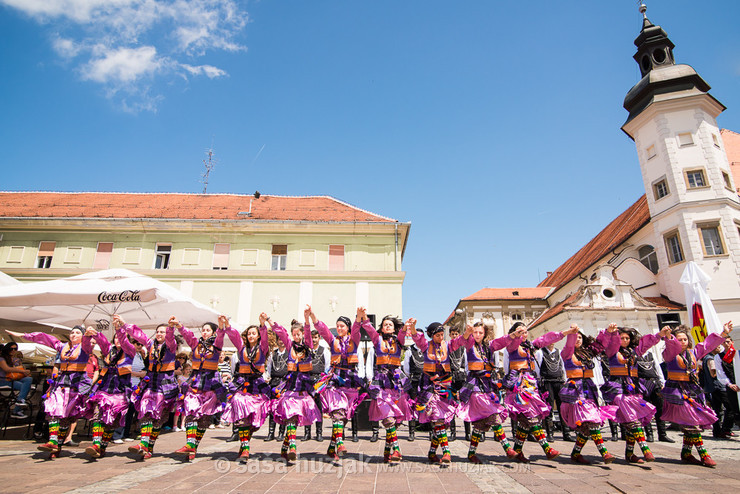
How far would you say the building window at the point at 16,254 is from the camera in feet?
82.7

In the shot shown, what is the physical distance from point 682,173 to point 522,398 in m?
27.0

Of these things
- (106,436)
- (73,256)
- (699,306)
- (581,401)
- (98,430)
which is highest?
(73,256)

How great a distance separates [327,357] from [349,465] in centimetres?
262

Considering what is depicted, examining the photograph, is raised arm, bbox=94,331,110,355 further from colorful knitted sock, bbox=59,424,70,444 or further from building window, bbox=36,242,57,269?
building window, bbox=36,242,57,269

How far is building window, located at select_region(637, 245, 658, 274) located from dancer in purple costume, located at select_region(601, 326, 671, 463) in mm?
24886

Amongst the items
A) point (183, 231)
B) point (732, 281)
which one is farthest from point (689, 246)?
point (183, 231)

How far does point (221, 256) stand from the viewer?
25.8 meters

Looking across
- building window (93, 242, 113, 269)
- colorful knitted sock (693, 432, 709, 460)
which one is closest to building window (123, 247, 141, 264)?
building window (93, 242, 113, 269)

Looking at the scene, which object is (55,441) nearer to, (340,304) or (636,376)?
(636,376)

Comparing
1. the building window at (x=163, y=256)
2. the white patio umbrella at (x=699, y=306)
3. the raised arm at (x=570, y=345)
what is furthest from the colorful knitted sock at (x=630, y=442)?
the building window at (x=163, y=256)

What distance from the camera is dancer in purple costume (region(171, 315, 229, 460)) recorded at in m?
6.02

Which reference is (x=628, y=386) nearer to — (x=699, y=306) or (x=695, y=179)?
(x=699, y=306)

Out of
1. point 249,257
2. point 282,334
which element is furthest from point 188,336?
point 249,257

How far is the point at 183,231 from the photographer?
26.1 metres
